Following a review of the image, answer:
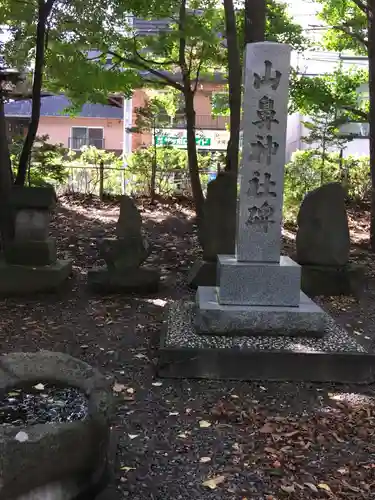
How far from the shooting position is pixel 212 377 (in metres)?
4.50

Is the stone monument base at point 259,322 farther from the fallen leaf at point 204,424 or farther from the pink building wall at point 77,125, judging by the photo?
the pink building wall at point 77,125

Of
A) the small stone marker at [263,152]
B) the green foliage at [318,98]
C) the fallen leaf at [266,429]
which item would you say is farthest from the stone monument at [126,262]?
the green foliage at [318,98]

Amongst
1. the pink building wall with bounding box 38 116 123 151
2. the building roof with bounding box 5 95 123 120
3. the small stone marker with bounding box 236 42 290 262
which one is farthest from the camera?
the pink building wall with bounding box 38 116 123 151

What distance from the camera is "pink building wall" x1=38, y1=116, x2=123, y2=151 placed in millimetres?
26109

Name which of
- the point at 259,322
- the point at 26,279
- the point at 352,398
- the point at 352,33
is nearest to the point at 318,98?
the point at 352,33

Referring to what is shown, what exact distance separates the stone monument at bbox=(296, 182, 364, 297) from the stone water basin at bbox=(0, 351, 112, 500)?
15.5 feet

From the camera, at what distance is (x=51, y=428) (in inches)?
97.5

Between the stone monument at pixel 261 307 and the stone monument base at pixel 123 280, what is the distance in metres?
1.75

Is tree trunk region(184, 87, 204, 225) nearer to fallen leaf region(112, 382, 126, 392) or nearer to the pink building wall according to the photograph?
fallen leaf region(112, 382, 126, 392)

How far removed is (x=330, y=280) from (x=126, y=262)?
270 centimetres

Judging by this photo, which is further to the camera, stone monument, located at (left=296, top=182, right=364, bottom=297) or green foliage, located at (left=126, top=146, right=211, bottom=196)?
green foliage, located at (left=126, top=146, right=211, bottom=196)

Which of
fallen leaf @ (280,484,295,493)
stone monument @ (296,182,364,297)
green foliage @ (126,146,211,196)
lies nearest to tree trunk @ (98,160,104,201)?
green foliage @ (126,146,211,196)

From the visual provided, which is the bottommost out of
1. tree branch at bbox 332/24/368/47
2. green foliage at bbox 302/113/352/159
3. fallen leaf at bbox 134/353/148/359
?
fallen leaf at bbox 134/353/148/359

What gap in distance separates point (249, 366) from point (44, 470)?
2408 mm
